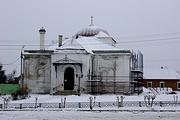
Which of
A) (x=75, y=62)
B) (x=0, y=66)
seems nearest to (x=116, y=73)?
(x=75, y=62)

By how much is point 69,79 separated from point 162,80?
3146 cm

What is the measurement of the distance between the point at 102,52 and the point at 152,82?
1130 inches

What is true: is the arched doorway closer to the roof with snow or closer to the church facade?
the church facade

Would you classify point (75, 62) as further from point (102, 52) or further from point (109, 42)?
point (109, 42)

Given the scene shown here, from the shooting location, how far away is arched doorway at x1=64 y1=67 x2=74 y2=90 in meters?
49.7

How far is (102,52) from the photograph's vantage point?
51.6 metres

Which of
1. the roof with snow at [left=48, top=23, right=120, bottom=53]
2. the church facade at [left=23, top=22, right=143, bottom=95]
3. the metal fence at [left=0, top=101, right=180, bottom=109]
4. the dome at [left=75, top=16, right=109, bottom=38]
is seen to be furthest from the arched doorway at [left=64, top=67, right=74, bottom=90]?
the metal fence at [left=0, top=101, right=180, bottom=109]

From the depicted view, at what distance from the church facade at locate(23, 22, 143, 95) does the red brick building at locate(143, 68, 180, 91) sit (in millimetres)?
23698

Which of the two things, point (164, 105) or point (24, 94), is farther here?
point (24, 94)

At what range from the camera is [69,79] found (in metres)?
49.8

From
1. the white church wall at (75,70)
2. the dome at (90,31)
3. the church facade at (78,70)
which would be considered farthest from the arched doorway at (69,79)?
the dome at (90,31)

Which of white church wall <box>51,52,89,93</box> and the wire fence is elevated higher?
white church wall <box>51,52,89,93</box>

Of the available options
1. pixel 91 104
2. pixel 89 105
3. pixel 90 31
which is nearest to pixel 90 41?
pixel 90 31

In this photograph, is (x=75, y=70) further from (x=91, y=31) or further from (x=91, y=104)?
(x=91, y=104)
